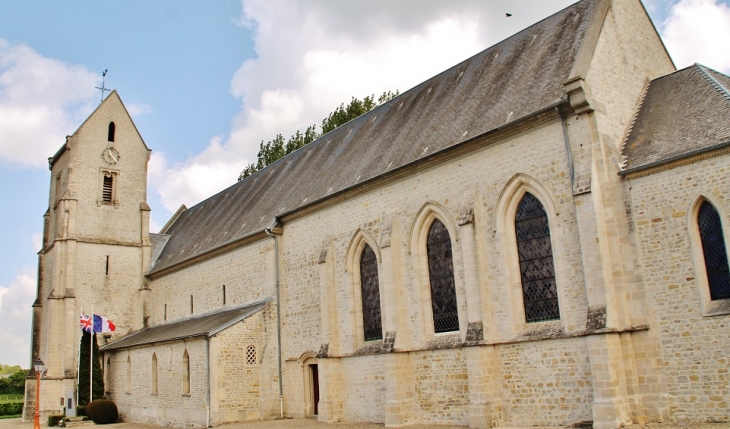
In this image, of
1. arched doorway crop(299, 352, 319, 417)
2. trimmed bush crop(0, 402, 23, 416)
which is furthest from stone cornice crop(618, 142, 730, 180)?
trimmed bush crop(0, 402, 23, 416)

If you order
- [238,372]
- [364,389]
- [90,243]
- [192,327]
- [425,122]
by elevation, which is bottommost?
[364,389]

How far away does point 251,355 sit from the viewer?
2267 cm

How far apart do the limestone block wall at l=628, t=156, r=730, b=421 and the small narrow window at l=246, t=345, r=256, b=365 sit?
13.9 m

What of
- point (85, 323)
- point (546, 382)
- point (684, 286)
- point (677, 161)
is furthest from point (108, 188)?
point (684, 286)

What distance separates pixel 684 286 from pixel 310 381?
1296 centimetres

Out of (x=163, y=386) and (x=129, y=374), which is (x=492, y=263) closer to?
(x=163, y=386)

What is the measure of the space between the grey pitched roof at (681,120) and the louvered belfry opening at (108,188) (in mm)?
27264

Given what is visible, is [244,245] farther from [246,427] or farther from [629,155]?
[629,155]

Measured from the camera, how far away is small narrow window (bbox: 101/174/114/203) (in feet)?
111

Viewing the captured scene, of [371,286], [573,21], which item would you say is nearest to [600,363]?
[371,286]

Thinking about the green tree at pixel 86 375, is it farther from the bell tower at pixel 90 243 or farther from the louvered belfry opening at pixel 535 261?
the louvered belfry opening at pixel 535 261

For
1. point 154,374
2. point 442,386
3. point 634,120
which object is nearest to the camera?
point 634,120

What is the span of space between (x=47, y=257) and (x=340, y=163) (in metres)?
19.3

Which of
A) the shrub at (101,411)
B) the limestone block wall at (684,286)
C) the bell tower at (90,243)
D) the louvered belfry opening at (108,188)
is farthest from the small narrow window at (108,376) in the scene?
the limestone block wall at (684,286)
